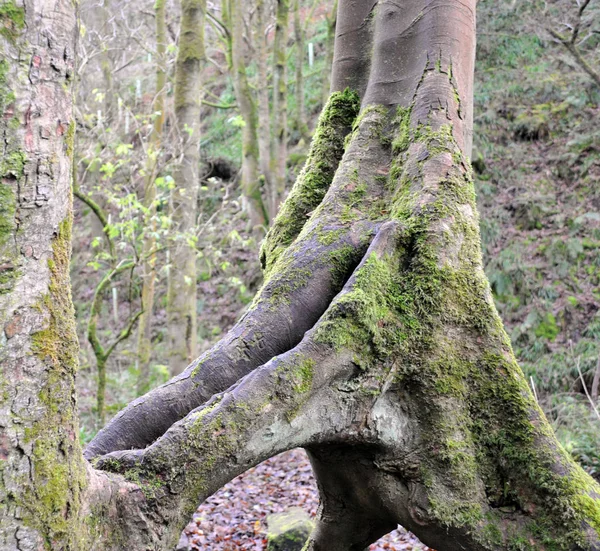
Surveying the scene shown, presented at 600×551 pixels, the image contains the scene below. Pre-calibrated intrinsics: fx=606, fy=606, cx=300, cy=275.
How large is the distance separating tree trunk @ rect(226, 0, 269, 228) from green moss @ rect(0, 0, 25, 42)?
12.5 m

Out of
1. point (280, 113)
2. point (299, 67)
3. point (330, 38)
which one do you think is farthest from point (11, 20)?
point (330, 38)

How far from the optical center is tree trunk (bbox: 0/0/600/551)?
8.44 ft

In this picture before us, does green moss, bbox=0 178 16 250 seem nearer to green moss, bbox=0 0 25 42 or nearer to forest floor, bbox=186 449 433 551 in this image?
green moss, bbox=0 0 25 42

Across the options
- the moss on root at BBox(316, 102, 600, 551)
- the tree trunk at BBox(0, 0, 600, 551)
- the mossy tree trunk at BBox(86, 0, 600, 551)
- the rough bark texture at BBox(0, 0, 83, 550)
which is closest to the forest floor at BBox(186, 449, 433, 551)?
the tree trunk at BBox(0, 0, 600, 551)

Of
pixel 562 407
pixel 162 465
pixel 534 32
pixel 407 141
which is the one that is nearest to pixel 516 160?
pixel 534 32

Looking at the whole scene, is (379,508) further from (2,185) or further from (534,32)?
(534,32)

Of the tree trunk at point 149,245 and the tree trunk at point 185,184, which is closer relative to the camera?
the tree trunk at point 185,184

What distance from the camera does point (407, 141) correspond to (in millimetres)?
4105

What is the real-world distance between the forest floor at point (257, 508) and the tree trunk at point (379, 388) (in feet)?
8.48

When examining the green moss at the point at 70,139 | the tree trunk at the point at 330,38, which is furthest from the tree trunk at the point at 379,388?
the tree trunk at the point at 330,38

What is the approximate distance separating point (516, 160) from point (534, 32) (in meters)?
4.02

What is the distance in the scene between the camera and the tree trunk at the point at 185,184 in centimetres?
992

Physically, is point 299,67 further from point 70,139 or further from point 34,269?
point 34,269

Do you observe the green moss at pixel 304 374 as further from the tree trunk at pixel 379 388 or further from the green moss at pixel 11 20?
the green moss at pixel 11 20
